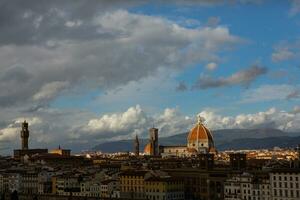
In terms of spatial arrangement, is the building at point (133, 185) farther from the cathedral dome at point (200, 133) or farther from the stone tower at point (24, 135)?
the stone tower at point (24, 135)

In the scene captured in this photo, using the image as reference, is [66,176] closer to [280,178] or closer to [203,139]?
[280,178]

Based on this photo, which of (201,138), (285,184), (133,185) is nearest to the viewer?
(285,184)

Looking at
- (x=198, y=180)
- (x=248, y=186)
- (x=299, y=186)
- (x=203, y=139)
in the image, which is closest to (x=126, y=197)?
(x=198, y=180)

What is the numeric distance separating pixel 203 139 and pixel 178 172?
3060 inches

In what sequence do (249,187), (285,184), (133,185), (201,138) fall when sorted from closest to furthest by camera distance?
(285,184) < (249,187) < (133,185) < (201,138)

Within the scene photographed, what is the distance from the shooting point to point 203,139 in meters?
184

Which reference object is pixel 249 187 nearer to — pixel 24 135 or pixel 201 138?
pixel 201 138

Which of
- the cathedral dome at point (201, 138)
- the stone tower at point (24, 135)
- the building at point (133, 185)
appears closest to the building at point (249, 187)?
the building at point (133, 185)

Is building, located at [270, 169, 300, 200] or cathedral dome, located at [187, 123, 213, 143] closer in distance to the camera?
building, located at [270, 169, 300, 200]

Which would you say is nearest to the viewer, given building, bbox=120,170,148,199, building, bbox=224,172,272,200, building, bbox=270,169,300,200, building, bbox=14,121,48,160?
building, bbox=270,169,300,200

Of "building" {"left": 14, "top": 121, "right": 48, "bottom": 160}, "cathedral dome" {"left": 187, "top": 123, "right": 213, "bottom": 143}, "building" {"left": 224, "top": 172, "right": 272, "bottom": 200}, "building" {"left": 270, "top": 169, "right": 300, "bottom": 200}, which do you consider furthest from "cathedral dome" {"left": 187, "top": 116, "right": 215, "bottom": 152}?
"building" {"left": 270, "top": 169, "right": 300, "bottom": 200}

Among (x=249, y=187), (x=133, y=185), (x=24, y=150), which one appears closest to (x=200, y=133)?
(x=24, y=150)

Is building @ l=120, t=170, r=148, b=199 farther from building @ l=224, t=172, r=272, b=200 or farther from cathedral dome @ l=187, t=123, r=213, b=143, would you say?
cathedral dome @ l=187, t=123, r=213, b=143

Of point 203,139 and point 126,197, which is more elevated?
point 203,139
